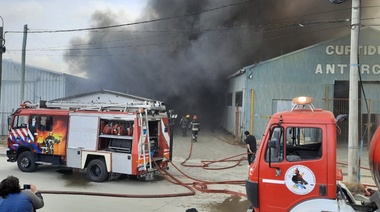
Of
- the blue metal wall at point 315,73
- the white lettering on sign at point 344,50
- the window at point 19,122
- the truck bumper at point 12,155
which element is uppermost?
the white lettering on sign at point 344,50

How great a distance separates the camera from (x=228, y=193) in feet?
27.2

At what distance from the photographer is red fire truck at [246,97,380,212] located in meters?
4.32

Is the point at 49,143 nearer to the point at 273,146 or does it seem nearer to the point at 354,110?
the point at 273,146

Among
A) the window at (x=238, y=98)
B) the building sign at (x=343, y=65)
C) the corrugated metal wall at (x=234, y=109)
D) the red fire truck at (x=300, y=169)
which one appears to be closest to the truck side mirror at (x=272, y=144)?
the red fire truck at (x=300, y=169)

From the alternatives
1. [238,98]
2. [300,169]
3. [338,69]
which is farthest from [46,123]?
[338,69]

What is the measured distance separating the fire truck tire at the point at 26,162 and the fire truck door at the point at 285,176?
Result: 8.34 metres

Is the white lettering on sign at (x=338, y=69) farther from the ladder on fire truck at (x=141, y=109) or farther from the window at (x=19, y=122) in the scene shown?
the window at (x=19, y=122)

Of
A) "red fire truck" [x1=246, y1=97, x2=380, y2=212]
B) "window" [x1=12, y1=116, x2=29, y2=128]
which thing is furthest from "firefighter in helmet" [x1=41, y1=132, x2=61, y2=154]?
"red fire truck" [x1=246, y1=97, x2=380, y2=212]

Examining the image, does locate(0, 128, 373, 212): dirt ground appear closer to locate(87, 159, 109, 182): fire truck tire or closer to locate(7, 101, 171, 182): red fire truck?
locate(87, 159, 109, 182): fire truck tire

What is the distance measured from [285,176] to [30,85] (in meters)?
21.7

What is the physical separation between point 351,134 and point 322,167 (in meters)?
4.99

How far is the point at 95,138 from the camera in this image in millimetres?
9648

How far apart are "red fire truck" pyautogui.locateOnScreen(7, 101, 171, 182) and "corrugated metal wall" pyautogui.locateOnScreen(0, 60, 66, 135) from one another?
39.1 ft

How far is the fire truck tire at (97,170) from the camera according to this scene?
372 inches
